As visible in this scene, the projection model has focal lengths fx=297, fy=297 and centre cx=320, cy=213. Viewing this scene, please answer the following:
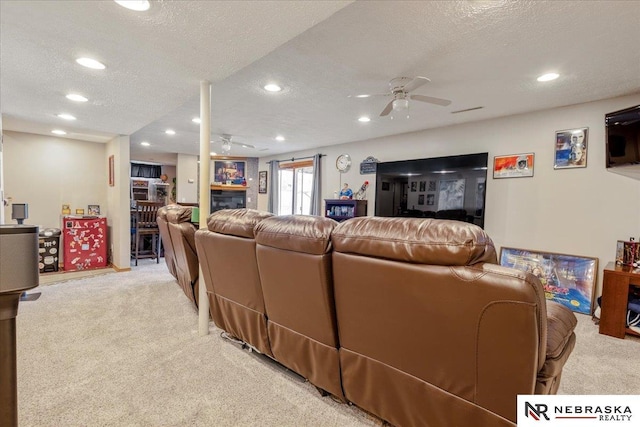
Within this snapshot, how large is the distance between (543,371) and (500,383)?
0.19m

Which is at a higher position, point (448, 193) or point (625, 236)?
point (448, 193)

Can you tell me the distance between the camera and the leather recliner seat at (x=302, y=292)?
1.40m

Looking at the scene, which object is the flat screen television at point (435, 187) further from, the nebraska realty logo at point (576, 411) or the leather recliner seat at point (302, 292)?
the leather recliner seat at point (302, 292)

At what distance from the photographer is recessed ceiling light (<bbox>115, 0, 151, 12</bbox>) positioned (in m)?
1.50

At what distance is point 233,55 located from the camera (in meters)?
2.08

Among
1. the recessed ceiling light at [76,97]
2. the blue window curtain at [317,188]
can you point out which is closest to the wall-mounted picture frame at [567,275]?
the blue window curtain at [317,188]

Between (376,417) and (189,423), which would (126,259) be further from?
(376,417)

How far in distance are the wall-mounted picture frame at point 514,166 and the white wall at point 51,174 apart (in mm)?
6466

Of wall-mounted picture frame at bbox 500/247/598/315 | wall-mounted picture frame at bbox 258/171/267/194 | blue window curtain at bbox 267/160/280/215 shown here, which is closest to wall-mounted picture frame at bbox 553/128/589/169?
wall-mounted picture frame at bbox 500/247/598/315

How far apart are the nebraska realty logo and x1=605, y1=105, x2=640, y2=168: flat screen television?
265 centimetres

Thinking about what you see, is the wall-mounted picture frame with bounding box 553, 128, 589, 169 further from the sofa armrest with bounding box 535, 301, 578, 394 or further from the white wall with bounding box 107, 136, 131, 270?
the white wall with bounding box 107, 136, 131, 270

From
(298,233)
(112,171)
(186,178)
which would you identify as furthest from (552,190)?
(186,178)

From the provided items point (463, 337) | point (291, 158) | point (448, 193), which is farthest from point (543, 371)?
point (291, 158)

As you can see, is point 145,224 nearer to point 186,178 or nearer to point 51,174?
point 51,174
